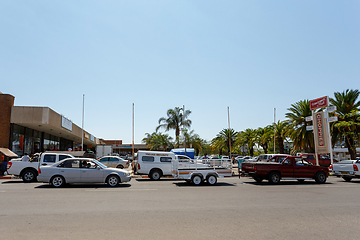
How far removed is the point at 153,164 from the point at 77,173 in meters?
6.27

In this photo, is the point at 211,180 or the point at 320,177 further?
the point at 320,177

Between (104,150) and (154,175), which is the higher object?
(104,150)

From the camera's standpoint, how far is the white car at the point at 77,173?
1426 cm

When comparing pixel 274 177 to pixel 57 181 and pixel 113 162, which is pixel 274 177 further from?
pixel 113 162

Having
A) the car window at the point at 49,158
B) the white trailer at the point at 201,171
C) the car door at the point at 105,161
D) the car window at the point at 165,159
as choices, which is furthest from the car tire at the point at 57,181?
the car door at the point at 105,161

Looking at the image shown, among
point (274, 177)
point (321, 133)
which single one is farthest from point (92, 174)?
point (321, 133)

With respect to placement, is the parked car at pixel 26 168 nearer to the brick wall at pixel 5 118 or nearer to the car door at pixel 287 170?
the brick wall at pixel 5 118

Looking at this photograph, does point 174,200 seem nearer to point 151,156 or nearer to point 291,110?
point 151,156

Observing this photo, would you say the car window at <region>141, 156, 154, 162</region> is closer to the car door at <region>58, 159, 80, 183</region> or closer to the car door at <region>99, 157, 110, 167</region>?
the car door at <region>58, 159, 80, 183</region>

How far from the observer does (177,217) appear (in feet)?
25.0

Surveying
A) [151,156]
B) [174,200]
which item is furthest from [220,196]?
[151,156]

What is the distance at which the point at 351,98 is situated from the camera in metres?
31.2

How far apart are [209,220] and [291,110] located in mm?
33034

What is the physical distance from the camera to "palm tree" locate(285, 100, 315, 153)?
34938 millimetres
